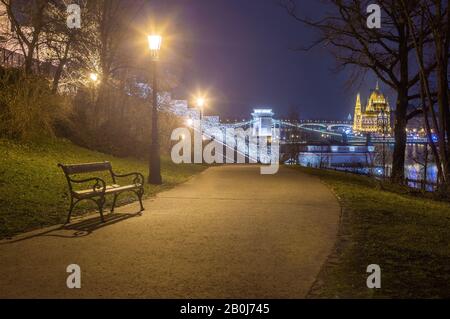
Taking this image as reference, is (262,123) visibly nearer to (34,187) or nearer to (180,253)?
(34,187)

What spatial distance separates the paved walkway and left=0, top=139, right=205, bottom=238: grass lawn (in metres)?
0.57

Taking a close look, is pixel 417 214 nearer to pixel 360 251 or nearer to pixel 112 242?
pixel 360 251

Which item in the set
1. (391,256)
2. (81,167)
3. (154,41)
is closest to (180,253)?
(391,256)

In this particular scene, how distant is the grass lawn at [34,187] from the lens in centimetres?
747

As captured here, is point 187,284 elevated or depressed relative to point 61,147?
depressed

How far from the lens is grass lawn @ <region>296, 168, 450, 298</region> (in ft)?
14.4

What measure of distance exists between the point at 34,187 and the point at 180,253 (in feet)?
17.4

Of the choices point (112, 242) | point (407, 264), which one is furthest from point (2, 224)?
point (407, 264)

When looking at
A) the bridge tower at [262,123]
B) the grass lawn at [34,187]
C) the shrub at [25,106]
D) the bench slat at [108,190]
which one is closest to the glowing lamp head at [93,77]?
the shrub at [25,106]

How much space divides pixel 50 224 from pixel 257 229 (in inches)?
131

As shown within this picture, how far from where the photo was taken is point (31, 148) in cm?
1430

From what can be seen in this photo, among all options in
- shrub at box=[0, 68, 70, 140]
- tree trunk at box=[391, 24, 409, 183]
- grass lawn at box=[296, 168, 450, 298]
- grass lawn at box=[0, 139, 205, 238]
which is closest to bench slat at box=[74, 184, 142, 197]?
grass lawn at box=[0, 139, 205, 238]

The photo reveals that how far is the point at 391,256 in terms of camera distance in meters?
5.58

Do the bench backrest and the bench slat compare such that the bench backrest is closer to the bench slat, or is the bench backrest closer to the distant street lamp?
the bench slat
